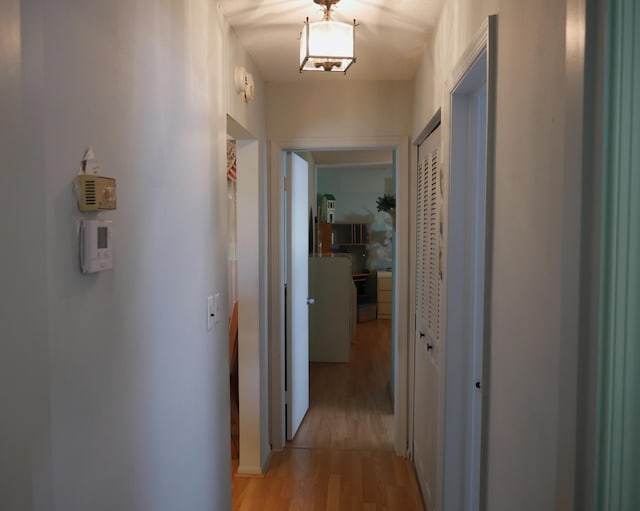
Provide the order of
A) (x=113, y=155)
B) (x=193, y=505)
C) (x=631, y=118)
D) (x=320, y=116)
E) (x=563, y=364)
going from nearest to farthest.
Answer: (x=631, y=118), (x=563, y=364), (x=113, y=155), (x=193, y=505), (x=320, y=116)

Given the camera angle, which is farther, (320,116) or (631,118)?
(320,116)

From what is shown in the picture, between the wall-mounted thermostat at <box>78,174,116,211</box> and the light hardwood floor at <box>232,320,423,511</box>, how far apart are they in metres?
2.06

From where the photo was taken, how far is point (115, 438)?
1172 mm

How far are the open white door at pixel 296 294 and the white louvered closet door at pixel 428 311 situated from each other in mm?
834

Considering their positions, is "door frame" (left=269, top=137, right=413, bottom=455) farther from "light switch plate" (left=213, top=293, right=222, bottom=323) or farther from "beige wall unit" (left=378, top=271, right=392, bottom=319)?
"beige wall unit" (left=378, top=271, right=392, bottom=319)

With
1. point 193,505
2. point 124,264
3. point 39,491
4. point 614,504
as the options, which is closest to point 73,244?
point 124,264

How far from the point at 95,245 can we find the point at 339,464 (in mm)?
2478

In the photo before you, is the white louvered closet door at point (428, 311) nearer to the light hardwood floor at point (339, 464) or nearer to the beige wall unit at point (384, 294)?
the light hardwood floor at point (339, 464)

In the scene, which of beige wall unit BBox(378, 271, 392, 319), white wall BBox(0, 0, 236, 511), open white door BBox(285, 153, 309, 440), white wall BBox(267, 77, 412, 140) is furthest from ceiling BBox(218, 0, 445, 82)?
beige wall unit BBox(378, 271, 392, 319)

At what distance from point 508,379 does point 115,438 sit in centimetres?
95

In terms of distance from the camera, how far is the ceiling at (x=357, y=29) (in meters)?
2.02

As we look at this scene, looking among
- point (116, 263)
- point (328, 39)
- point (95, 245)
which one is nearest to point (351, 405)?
point (328, 39)

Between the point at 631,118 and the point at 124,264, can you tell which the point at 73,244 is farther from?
the point at 631,118

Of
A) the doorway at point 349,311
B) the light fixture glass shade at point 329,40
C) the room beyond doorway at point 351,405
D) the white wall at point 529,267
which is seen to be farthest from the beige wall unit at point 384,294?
the white wall at point 529,267
